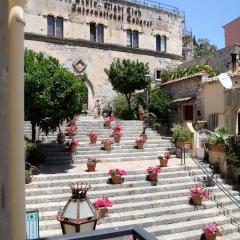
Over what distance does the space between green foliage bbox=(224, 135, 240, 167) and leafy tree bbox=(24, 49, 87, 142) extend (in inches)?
231

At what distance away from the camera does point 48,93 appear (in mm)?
13570

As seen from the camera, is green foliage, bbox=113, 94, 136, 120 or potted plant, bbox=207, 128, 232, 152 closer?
potted plant, bbox=207, 128, 232, 152

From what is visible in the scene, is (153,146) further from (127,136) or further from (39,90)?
(39,90)

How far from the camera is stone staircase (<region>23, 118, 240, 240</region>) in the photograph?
1095 centimetres

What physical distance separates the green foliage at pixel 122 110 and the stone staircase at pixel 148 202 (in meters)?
9.65

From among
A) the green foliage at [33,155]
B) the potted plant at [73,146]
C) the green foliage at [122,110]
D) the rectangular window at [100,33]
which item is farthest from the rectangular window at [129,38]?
the green foliage at [33,155]

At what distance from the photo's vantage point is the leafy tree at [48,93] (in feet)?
44.0

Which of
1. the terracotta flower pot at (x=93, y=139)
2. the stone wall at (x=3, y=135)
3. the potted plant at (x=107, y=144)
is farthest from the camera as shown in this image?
the terracotta flower pot at (x=93, y=139)

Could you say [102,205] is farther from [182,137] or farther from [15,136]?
[15,136]

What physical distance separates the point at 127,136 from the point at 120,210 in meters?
7.96

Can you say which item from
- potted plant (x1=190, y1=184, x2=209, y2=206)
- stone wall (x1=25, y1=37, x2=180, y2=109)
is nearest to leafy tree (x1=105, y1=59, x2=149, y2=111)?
stone wall (x1=25, y1=37, x2=180, y2=109)

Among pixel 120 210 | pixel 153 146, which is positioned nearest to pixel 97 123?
pixel 153 146

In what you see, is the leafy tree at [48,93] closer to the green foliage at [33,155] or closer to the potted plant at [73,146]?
the green foliage at [33,155]

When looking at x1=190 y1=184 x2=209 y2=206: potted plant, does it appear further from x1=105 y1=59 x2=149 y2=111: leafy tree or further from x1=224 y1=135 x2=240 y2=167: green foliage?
x1=105 y1=59 x2=149 y2=111: leafy tree
